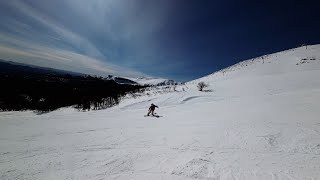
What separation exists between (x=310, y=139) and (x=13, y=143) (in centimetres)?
1477

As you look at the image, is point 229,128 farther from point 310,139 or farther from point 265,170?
point 265,170

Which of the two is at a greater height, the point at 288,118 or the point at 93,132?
the point at 288,118

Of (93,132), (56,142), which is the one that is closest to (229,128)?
(93,132)

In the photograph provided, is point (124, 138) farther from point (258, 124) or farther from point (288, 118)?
point (288, 118)

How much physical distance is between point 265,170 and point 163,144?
452cm

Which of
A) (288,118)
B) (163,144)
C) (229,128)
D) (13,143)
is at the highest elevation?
(288,118)

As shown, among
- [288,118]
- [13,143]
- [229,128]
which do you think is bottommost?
[13,143]

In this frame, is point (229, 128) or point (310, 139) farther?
point (229, 128)

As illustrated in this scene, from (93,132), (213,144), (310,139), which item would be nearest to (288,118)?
(310,139)

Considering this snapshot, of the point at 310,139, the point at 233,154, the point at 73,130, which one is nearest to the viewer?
the point at 233,154

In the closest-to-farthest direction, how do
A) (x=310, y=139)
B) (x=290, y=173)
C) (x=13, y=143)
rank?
(x=290, y=173), (x=310, y=139), (x=13, y=143)

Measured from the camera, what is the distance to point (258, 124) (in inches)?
505

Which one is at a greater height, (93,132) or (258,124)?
(258,124)

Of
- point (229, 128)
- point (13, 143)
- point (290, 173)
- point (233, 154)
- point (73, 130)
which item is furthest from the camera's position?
point (73, 130)
